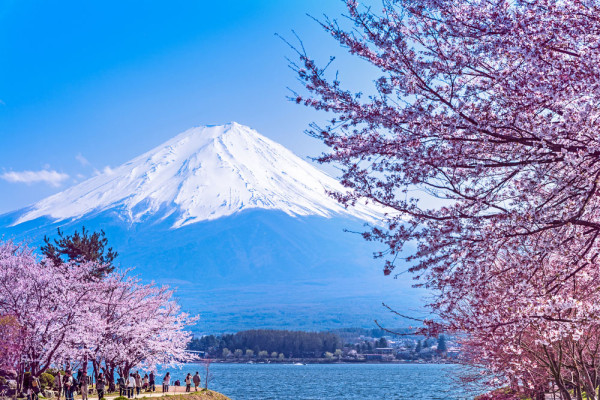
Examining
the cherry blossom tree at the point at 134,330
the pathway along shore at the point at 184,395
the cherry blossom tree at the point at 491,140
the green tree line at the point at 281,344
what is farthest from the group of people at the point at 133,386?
the green tree line at the point at 281,344

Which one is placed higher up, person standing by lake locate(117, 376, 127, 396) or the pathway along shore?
person standing by lake locate(117, 376, 127, 396)

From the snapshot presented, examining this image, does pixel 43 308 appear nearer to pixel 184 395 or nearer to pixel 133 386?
pixel 133 386

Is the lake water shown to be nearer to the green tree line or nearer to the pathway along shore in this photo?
the pathway along shore

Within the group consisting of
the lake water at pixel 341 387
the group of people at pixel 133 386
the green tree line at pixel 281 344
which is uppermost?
the green tree line at pixel 281 344

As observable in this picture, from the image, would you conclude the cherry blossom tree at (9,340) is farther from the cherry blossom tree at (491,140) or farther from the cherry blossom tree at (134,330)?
the cherry blossom tree at (491,140)

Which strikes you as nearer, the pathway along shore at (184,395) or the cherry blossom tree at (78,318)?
the cherry blossom tree at (78,318)

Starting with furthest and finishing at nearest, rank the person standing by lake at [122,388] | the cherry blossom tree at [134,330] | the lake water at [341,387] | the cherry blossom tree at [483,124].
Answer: the lake water at [341,387] → the cherry blossom tree at [134,330] → the person standing by lake at [122,388] → the cherry blossom tree at [483,124]

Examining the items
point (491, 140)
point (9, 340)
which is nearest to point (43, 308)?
point (9, 340)

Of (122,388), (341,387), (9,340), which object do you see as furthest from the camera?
(341,387)

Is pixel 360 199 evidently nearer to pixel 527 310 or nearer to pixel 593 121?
pixel 527 310

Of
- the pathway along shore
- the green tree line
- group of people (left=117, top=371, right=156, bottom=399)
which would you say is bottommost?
the pathway along shore

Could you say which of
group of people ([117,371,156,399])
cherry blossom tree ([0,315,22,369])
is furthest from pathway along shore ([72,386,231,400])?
cherry blossom tree ([0,315,22,369])

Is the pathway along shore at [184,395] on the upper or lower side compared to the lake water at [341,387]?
upper

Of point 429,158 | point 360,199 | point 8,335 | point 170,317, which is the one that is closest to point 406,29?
point 429,158
